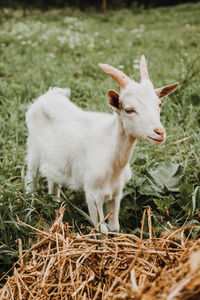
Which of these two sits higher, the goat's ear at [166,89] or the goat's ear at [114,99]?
the goat's ear at [166,89]

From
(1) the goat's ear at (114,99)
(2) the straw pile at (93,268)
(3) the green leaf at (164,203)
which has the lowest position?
(3) the green leaf at (164,203)

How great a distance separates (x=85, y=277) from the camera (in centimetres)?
156

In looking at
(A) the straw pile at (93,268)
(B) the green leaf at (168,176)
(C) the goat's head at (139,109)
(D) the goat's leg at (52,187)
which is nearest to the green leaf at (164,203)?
(B) the green leaf at (168,176)

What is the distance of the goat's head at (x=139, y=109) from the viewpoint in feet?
6.45

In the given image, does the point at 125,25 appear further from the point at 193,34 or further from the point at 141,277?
the point at 141,277

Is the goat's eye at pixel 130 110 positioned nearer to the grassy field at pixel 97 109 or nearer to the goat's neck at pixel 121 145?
the goat's neck at pixel 121 145

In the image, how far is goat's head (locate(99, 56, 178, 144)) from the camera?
1.97m

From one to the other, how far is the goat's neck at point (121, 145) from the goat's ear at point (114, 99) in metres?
0.13

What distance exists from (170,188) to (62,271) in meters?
1.58

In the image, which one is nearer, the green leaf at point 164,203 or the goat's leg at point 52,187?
the green leaf at point 164,203

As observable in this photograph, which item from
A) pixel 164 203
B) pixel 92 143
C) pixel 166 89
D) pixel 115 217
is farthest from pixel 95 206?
pixel 166 89

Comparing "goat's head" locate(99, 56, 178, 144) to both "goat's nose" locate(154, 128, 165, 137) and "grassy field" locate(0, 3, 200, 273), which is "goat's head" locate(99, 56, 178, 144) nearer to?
"goat's nose" locate(154, 128, 165, 137)

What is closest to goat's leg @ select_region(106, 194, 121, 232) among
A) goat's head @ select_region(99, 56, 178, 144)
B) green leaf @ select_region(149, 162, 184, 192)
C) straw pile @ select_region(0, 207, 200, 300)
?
green leaf @ select_region(149, 162, 184, 192)

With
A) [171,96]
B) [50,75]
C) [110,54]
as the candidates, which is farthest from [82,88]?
[110,54]
